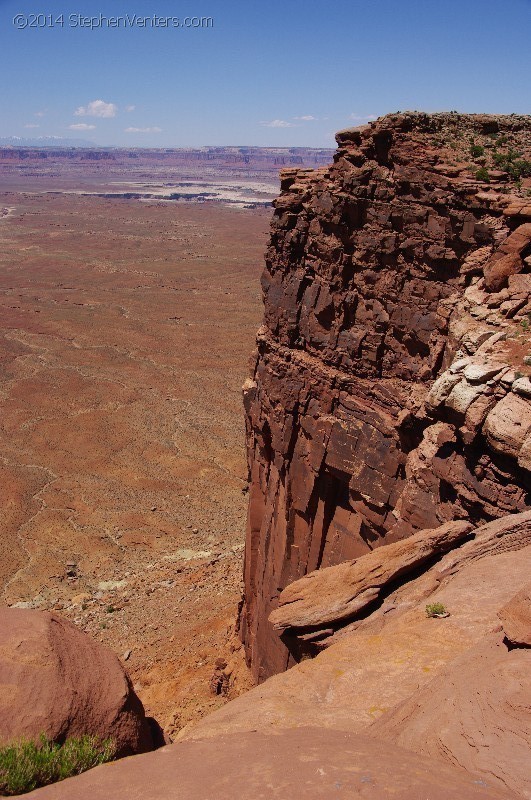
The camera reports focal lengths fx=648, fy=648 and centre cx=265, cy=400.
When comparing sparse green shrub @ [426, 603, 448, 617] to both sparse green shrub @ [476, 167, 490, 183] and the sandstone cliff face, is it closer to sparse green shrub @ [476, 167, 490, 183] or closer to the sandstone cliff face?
the sandstone cliff face

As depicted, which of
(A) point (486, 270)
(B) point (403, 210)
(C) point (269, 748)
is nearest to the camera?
(C) point (269, 748)

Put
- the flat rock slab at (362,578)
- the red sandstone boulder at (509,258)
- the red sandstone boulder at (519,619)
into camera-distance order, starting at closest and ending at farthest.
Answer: the red sandstone boulder at (519,619) < the flat rock slab at (362,578) < the red sandstone boulder at (509,258)

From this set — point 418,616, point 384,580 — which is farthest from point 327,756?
point 384,580

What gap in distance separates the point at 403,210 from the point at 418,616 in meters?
8.62

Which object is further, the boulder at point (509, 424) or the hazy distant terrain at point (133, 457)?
the hazy distant terrain at point (133, 457)

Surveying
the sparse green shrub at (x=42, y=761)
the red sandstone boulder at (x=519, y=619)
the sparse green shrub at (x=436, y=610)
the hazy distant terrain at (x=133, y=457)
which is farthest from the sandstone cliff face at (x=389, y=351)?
the sparse green shrub at (x=42, y=761)

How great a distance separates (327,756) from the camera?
580 cm

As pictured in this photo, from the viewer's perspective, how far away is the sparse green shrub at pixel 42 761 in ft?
21.4

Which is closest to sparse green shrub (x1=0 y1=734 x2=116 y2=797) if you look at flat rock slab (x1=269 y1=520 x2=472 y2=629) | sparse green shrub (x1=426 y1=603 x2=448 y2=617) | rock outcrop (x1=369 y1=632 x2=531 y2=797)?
rock outcrop (x1=369 y1=632 x2=531 y2=797)

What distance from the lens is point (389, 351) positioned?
582 inches

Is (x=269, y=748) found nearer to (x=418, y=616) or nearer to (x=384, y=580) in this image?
(x=418, y=616)

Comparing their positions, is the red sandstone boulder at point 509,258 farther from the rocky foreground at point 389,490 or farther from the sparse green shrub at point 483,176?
the sparse green shrub at point 483,176

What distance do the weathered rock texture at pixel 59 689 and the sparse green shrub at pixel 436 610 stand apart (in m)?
4.19

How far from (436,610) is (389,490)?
17.9ft
